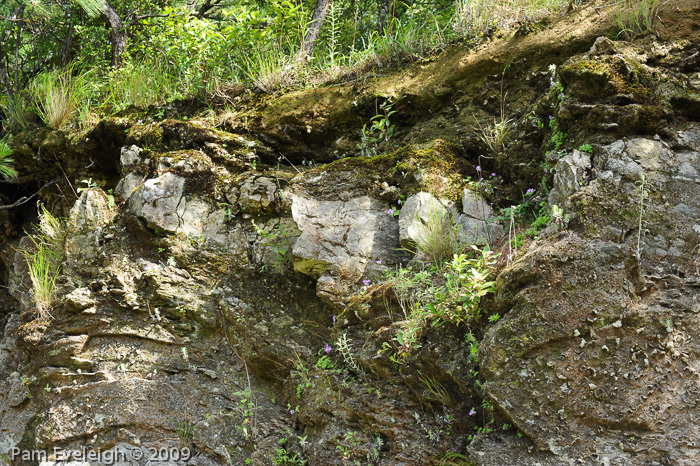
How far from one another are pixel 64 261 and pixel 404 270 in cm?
313

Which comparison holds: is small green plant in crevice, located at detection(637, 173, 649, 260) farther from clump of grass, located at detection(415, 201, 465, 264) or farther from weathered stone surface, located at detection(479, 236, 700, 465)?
clump of grass, located at detection(415, 201, 465, 264)

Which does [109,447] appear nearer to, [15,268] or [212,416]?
[212,416]

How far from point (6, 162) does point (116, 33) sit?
2.08 m

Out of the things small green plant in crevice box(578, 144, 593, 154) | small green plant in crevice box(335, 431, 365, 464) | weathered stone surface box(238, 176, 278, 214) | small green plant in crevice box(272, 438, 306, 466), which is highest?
small green plant in crevice box(578, 144, 593, 154)

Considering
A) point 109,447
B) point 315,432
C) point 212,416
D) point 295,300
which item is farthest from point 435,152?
point 109,447

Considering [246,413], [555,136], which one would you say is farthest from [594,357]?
[246,413]

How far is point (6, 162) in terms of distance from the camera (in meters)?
5.95

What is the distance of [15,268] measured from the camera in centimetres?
587

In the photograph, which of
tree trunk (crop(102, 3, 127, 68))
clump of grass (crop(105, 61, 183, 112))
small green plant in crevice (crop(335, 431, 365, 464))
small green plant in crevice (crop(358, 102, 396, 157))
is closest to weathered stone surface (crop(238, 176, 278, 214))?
small green plant in crevice (crop(358, 102, 396, 157))

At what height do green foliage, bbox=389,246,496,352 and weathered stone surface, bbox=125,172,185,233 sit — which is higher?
weathered stone surface, bbox=125,172,185,233

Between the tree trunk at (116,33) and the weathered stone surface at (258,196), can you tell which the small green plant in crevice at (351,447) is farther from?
the tree trunk at (116,33)

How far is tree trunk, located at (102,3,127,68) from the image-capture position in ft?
21.7

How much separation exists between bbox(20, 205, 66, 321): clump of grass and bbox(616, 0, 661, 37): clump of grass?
16.7 ft

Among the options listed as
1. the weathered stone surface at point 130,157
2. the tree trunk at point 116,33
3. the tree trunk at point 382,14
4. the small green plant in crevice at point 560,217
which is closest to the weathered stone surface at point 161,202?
the weathered stone surface at point 130,157
